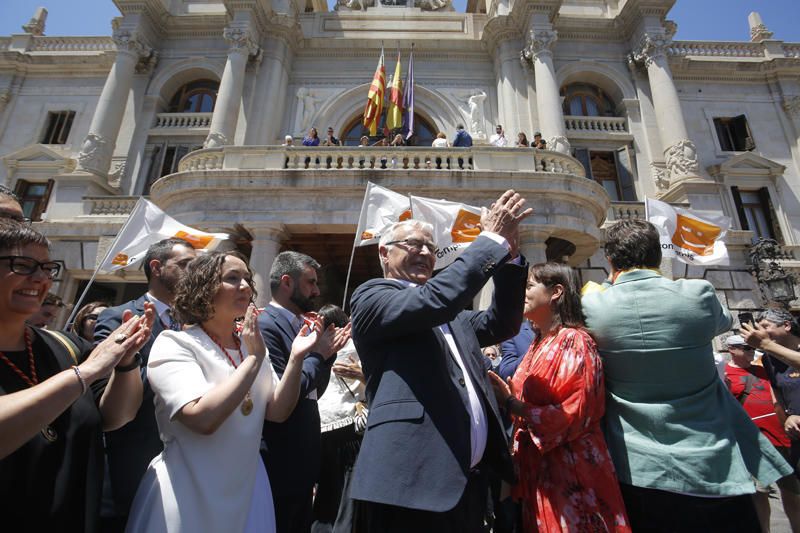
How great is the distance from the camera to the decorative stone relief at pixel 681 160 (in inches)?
560

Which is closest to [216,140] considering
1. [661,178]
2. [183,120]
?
[183,120]

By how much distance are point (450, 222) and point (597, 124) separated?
1212cm

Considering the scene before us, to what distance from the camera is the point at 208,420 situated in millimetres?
1804

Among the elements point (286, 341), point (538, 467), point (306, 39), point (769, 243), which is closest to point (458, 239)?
point (286, 341)

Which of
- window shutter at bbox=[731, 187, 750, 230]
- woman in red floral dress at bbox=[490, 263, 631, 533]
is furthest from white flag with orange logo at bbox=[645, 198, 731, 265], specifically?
window shutter at bbox=[731, 187, 750, 230]

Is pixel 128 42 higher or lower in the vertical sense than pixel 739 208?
higher

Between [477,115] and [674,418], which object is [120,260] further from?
[477,115]

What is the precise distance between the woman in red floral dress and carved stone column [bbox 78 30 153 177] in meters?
17.0

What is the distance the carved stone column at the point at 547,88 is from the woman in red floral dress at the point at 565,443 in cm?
1317

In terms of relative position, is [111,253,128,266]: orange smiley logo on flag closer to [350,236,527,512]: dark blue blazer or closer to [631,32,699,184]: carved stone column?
[350,236,527,512]: dark blue blazer

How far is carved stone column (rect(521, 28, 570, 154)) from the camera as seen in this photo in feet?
47.1

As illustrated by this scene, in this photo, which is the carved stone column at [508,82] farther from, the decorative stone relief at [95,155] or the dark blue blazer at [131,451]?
the dark blue blazer at [131,451]


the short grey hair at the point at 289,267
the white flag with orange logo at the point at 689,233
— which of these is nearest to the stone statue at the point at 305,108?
the white flag with orange logo at the point at 689,233

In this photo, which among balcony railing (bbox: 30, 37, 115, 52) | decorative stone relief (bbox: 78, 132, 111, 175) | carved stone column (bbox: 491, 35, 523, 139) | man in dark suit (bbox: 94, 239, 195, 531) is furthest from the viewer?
balcony railing (bbox: 30, 37, 115, 52)
